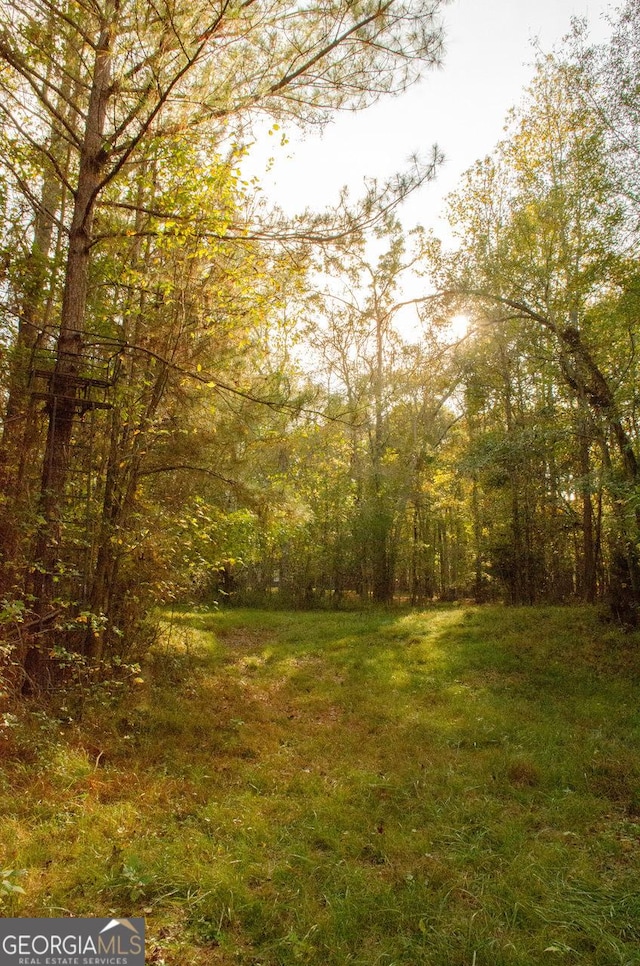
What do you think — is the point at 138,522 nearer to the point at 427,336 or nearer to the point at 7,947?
the point at 7,947

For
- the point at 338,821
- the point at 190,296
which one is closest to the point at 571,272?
the point at 190,296

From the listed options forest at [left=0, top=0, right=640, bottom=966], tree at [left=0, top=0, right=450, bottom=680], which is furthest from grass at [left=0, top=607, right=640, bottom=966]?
tree at [left=0, top=0, right=450, bottom=680]

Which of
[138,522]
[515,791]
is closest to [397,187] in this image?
[138,522]

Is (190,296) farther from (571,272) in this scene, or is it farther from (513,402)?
(513,402)

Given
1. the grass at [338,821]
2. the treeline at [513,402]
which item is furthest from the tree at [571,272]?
the grass at [338,821]

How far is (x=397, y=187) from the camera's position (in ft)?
18.7

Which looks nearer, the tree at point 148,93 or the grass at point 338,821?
the grass at point 338,821

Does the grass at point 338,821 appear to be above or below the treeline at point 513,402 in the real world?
below

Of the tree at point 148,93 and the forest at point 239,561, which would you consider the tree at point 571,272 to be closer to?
the forest at point 239,561

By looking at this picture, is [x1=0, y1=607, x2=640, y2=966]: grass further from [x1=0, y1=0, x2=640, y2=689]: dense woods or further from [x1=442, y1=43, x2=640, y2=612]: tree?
[x1=442, y1=43, x2=640, y2=612]: tree

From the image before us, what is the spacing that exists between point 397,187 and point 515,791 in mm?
6312

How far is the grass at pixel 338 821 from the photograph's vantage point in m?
2.64

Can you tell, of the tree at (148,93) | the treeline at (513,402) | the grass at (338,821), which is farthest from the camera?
the treeline at (513,402)

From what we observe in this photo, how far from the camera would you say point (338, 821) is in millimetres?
3816
